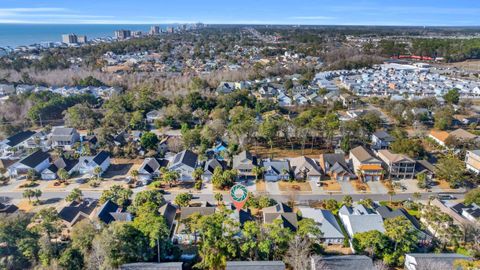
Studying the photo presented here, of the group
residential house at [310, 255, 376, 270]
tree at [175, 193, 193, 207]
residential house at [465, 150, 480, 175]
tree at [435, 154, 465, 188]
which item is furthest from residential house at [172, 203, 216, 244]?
residential house at [465, 150, 480, 175]

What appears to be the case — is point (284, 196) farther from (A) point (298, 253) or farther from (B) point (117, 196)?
(B) point (117, 196)

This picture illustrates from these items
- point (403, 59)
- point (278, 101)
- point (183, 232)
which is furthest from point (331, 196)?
point (403, 59)

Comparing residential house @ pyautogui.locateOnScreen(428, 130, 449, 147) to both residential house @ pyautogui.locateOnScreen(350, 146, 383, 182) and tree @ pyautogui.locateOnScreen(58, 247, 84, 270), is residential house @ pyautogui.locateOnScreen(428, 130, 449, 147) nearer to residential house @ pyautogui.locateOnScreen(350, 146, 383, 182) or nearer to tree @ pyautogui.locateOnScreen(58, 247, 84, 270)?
residential house @ pyautogui.locateOnScreen(350, 146, 383, 182)

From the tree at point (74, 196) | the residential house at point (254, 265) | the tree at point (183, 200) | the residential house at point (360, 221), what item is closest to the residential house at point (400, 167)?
the residential house at point (360, 221)

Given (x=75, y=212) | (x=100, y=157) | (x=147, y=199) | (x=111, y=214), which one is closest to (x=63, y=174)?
(x=100, y=157)

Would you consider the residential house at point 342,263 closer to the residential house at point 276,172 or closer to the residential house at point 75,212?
the residential house at point 276,172

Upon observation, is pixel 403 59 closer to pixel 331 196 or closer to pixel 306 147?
pixel 306 147
